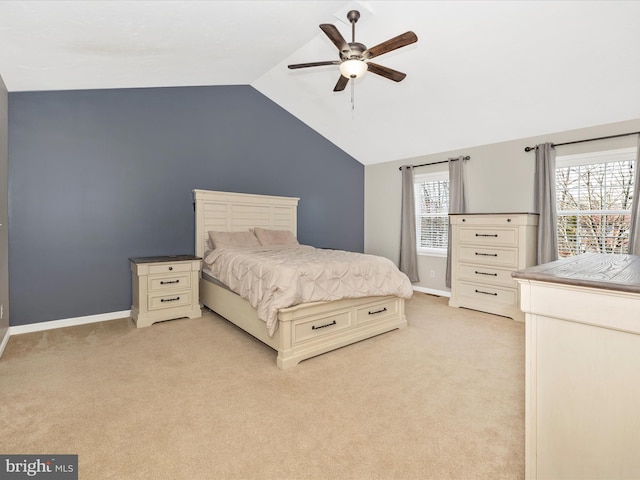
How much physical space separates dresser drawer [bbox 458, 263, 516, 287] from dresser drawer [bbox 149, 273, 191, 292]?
135 inches

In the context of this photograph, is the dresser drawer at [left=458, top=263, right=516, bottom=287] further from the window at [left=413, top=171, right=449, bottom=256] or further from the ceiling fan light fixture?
the ceiling fan light fixture

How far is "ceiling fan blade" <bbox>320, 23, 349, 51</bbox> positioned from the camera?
90.5 inches

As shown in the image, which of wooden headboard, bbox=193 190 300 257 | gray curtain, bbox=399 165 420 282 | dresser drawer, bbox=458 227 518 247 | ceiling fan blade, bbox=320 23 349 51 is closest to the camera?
ceiling fan blade, bbox=320 23 349 51

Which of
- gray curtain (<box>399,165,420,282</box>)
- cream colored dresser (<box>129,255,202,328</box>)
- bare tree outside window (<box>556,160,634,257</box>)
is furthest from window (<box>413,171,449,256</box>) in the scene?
cream colored dresser (<box>129,255,202,328</box>)

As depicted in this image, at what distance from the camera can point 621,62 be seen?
285 centimetres

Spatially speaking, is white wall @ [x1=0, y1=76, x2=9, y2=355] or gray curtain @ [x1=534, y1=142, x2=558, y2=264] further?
gray curtain @ [x1=534, y1=142, x2=558, y2=264]

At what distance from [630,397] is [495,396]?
3.84 feet

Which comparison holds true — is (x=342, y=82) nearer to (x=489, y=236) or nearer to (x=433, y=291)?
(x=489, y=236)

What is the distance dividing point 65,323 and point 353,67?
380 cm

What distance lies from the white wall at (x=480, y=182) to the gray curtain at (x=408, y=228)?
13 centimetres

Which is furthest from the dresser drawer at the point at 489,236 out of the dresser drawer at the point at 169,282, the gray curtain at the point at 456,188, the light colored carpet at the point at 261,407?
the dresser drawer at the point at 169,282

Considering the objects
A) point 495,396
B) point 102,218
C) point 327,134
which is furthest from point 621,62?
point 102,218

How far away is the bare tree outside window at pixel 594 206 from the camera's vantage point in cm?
352

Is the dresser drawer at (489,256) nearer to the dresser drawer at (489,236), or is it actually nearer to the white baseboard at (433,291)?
the dresser drawer at (489,236)
